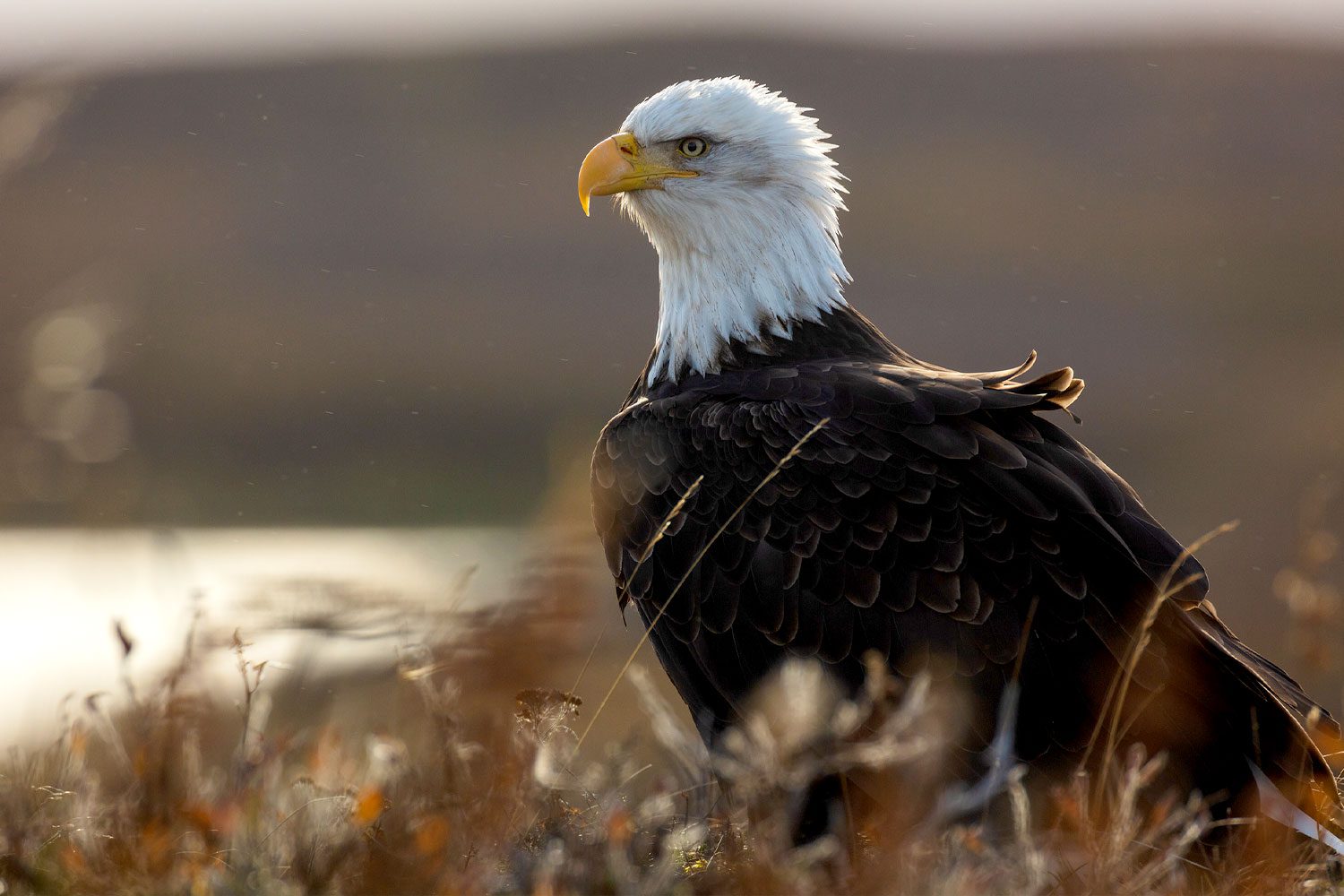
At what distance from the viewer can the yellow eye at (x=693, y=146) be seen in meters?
5.98

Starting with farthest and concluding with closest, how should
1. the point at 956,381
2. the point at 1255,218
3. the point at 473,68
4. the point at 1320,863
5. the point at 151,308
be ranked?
the point at 473,68
the point at 1255,218
the point at 151,308
the point at 956,381
the point at 1320,863

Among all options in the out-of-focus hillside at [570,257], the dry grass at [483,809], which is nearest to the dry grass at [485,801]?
the dry grass at [483,809]

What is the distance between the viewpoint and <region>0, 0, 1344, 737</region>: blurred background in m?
18.0

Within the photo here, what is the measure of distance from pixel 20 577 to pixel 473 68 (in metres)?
25.4

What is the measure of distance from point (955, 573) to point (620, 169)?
233cm

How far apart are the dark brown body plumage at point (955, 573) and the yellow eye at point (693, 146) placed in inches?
55.4

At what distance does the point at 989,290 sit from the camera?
88.9 feet

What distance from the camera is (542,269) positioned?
27.9 m

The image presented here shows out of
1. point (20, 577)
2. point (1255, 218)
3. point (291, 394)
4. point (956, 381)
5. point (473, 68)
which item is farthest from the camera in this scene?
point (473, 68)

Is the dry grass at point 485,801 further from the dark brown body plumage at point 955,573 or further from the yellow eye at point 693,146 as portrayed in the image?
the yellow eye at point 693,146

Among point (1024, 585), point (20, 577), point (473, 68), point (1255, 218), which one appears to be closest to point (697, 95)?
point (1024, 585)

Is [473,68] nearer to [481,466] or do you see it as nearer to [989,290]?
[989,290]

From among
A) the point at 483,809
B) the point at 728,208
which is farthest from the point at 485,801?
the point at 728,208

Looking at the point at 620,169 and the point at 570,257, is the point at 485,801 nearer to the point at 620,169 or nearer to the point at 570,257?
the point at 620,169
